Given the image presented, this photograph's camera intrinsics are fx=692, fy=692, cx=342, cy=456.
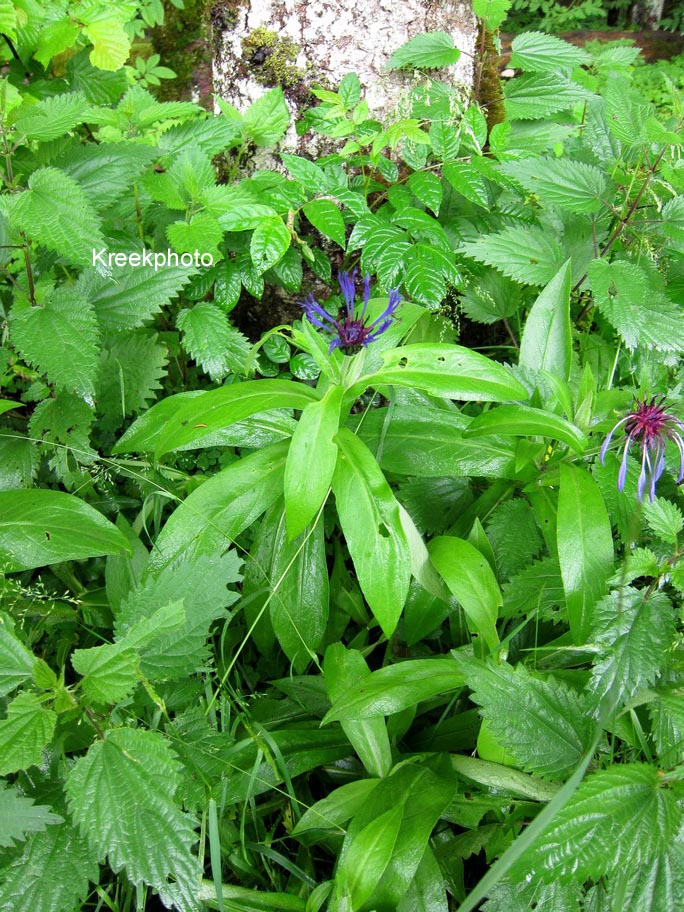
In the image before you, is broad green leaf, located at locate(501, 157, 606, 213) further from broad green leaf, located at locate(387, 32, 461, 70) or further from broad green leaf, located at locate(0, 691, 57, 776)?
broad green leaf, located at locate(0, 691, 57, 776)

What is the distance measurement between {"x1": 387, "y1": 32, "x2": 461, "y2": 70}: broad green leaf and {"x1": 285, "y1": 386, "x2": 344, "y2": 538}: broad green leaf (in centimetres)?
108

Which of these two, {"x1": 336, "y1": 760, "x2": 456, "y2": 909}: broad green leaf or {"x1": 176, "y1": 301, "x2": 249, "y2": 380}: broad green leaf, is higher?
{"x1": 176, "y1": 301, "x2": 249, "y2": 380}: broad green leaf

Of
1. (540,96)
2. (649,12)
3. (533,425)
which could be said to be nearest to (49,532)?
(533,425)

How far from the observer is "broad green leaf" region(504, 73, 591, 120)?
190 centimetres

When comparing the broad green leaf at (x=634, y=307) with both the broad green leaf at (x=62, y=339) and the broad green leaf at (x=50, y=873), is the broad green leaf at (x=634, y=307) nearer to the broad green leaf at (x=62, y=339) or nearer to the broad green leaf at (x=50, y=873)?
the broad green leaf at (x=62, y=339)

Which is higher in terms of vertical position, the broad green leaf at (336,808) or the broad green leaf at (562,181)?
the broad green leaf at (562,181)

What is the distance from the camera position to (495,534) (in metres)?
1.42

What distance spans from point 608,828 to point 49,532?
1038mm

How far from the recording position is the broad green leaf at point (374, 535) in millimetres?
1172

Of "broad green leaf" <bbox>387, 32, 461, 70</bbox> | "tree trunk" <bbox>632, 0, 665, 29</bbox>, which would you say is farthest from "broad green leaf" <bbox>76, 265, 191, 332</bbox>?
"tree trunk" <bbox>632, 0, 665, 29</bbox>

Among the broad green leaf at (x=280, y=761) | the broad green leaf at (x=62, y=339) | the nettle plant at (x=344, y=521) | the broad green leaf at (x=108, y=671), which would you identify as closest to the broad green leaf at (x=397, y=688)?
the nettle plant at (x=344, y=521)

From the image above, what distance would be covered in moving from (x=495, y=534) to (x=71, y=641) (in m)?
0.92

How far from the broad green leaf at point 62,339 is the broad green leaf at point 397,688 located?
0.77m

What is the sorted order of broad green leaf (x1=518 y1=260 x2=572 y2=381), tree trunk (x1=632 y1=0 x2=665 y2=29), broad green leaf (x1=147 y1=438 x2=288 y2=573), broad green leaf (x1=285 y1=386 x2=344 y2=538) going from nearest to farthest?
broad green leaf (x1=285 y1=386 x2=344 y2=538) → broad green leaf (x1=147 y1=438 x2=288 y2=573) → broad green leaf (x1=518 y1=260 x2=572 y2=381) → tree trunk (x1=632 y1=0 x2=665 y2=29)
